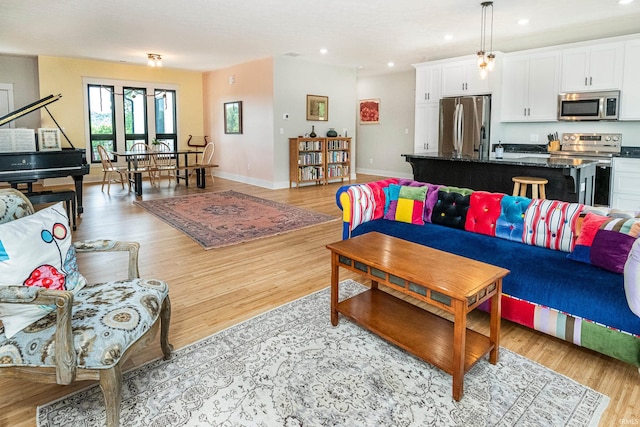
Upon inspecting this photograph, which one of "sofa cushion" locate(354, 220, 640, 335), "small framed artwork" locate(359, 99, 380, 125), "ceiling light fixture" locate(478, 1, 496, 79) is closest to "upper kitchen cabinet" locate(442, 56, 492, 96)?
"ceiling light fixture" locate(478, 1, 496, 79)

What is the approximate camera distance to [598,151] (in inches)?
231

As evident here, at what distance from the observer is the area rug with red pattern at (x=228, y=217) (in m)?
4.71

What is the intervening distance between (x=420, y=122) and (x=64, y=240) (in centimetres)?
684

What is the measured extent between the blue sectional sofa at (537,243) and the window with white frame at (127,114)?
7151 mm

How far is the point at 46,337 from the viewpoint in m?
1.60

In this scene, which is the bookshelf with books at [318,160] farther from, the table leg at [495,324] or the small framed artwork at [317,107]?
the table leg at [495,324]

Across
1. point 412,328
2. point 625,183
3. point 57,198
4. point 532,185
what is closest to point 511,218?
point 412,328

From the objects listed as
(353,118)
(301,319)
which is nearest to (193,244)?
(301,319)

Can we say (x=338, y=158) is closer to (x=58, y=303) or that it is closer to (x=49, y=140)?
(x=49, y=140)

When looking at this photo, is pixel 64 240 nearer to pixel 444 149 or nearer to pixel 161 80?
pixel 444 149

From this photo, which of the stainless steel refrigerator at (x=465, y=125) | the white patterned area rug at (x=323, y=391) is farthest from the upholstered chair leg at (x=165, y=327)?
the stainless steel refrigerator at (x=465, y=125)

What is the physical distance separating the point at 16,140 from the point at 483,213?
6.65 m

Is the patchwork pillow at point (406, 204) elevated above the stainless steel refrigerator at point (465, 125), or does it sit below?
below

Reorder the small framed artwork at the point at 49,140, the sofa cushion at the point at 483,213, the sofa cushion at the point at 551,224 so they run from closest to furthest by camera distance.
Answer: the sofa cushion at the point at 551,224 → the sofa cushion at the point at 483,213 → the small framed artwork at the point at 49,140
